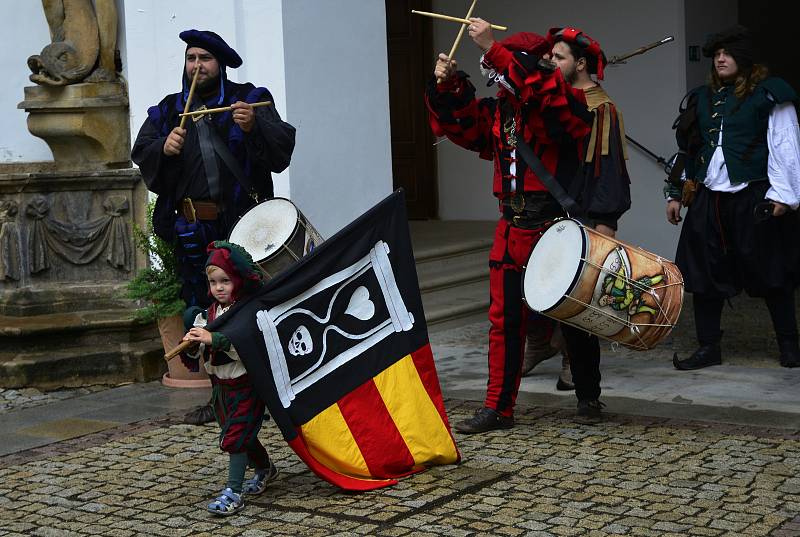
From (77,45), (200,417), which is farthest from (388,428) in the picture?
(77,45)

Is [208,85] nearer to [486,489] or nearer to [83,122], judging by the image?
[83,122]

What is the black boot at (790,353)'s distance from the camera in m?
7.37

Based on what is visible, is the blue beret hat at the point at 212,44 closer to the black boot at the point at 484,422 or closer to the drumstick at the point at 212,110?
the drumstick at the point at 212,110

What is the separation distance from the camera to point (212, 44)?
6.57 meters

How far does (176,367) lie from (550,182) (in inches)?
111

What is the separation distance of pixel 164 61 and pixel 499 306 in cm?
328

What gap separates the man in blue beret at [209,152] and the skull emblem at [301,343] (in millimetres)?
1537

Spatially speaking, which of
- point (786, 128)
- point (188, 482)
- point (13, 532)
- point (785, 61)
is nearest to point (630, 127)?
point (785, 61)

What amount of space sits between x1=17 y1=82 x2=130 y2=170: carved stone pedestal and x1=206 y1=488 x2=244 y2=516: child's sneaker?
4.01 metres

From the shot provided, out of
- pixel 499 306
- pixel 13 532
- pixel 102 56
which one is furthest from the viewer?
pixel 102 56

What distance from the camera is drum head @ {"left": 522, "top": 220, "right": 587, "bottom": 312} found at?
18.4ft

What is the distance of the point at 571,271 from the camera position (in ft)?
18.4

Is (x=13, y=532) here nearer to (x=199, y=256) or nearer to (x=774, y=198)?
(x=199, y=256)

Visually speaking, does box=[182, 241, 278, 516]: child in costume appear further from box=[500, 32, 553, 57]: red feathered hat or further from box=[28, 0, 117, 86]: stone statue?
box=[28, 0, 117, 86]: stone statue
